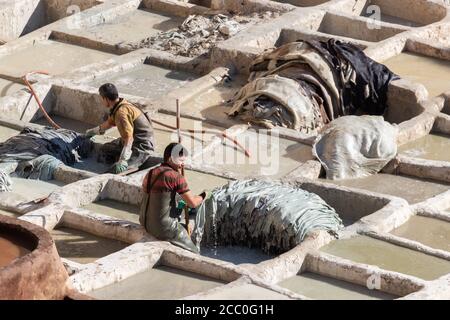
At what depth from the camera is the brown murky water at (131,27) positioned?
68.7 ft

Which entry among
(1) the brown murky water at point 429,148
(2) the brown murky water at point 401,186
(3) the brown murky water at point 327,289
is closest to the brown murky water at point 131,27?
(1) the brown murky water at point 429,148

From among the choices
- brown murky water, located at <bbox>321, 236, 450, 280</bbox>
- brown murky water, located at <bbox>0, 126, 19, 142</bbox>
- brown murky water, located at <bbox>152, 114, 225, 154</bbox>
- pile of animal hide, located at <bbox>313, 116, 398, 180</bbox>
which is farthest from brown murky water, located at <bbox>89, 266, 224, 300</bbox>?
brown murky water, located at <bbox>0, 126, 19, 142</bbox>

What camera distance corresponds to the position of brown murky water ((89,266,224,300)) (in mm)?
13234

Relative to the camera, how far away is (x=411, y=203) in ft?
51.2

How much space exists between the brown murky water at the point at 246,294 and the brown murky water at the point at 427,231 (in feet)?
6.99

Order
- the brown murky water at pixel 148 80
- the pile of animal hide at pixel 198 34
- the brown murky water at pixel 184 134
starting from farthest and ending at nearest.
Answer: the pile of animal hide at pixel 198 34 → the brown murky water at pixel 148 80 → the brown murky water at pixel 184 134

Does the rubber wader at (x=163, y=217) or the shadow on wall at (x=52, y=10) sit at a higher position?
the rubber wader at (x=163, y=217)

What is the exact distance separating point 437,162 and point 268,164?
5.85 ft

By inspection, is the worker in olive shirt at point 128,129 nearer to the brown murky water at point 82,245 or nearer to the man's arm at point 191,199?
the brown murky water at point 82,245

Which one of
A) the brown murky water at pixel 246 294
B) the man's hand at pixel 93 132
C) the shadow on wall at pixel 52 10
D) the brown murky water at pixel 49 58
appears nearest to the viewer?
the brown murky water at pixel 246 294

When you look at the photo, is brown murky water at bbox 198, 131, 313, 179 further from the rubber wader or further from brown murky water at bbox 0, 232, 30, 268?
brown murky water at bbox 0, 232, 30, 268

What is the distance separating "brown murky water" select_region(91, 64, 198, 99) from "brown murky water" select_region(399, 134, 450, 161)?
3.25m

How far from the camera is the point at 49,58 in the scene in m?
20.2

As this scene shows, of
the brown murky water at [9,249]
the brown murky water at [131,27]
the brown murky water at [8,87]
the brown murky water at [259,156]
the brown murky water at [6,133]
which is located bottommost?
the brown murky water at [8,87]
